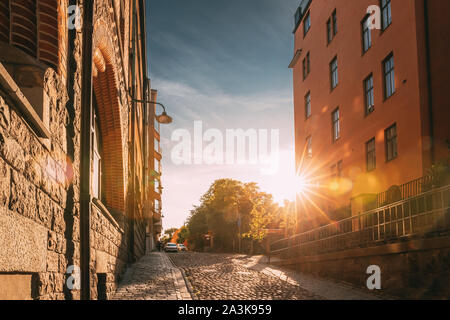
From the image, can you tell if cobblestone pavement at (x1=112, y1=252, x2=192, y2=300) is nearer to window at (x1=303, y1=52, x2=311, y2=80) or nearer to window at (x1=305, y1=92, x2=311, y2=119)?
window at (x1=305, y1=92, x2=311, y2=119)

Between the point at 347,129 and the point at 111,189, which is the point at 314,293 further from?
the point at 347,129

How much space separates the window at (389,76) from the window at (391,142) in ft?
4.61

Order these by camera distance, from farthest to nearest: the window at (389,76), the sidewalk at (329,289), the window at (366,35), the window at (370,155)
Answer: the window at (366,35), the window at (370,155), the window at (389,76), the sidewalk at (329,289)

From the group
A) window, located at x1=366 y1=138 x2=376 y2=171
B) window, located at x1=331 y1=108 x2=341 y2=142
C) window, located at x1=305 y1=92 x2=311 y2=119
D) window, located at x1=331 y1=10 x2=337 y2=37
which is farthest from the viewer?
window, located at x1=305 y1=92 x2=311 y2=119

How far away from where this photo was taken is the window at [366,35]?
63.1 feet

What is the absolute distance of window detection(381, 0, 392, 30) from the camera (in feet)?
56.8

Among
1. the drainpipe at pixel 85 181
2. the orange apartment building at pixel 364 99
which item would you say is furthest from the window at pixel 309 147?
the drainpipe at pixel 85 181

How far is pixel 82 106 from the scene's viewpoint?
5.84 metres

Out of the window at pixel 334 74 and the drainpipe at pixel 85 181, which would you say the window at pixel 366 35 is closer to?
the window at pixel 334 74

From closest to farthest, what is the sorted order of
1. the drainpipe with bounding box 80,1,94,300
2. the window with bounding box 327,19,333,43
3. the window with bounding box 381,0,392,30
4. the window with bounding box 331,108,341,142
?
the drainpipe with bounding box 80,1,94,300
the window with bounding box 381,0,392,30
the window with bounding box 331,108,341,142
the window with bounding box 327,19,333,43

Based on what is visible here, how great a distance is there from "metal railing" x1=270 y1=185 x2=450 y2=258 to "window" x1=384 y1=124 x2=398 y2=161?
368 centimetres

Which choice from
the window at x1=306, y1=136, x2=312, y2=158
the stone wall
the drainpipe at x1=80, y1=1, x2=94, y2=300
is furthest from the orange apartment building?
the stone wall

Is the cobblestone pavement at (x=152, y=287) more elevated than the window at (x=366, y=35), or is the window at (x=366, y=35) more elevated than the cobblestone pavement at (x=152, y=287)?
the window at (x=366, y=35)

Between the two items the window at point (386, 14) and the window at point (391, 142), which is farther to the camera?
the window at point (386, 14)
